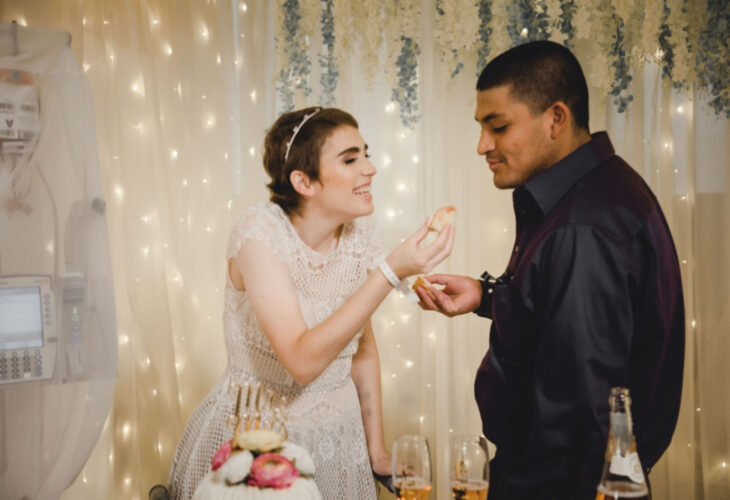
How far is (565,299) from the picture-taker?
133cm

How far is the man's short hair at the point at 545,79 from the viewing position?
5.46 ft

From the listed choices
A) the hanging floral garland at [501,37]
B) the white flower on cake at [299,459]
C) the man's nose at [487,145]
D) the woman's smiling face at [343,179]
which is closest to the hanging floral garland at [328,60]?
the hanging floral garland at [501,37]

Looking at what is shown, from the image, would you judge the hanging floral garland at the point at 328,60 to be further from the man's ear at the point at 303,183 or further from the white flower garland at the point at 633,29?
the white flower garland at the point at 633,29

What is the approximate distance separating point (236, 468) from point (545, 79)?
3.77 ft

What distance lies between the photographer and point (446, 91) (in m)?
3.12

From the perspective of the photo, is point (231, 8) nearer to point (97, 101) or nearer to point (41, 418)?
point (97, 101)

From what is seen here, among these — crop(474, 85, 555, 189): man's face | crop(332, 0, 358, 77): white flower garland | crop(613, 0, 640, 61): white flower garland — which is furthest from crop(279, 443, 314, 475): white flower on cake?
crop(613, 0, 640, 61): white flower garland

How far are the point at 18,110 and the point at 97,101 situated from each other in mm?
668

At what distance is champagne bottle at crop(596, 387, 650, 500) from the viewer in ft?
3.47

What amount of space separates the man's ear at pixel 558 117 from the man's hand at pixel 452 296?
48 cm

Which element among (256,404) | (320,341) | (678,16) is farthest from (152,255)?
(678,16)

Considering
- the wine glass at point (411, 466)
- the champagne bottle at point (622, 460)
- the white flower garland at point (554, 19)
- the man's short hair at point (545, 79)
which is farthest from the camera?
the white flower garland at point (554, 19)

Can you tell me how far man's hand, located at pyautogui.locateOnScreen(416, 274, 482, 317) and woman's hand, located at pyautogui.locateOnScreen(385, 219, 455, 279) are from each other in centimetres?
10

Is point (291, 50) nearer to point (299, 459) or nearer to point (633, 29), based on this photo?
point (633, 29)
